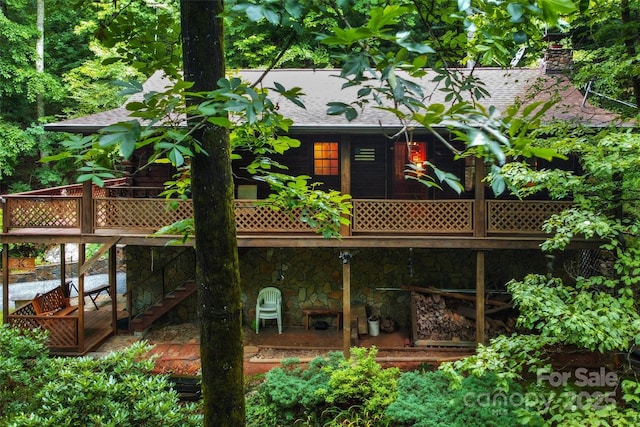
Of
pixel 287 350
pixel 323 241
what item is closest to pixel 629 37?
pixel 323 241

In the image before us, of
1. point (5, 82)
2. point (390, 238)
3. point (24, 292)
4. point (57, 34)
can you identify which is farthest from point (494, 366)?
point (57, 34)

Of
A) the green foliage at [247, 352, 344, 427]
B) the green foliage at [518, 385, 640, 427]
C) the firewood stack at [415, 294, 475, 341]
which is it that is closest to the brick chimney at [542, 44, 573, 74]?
the firewood stack at [415, 294, 475, 341]

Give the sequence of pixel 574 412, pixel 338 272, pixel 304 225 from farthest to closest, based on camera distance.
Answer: pixel 338 272 < pixel 304 225 < pixel 574 412

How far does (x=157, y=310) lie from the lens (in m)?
10.6

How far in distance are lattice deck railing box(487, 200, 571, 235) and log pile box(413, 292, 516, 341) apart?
241 centimetres

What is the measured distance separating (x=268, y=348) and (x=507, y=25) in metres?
9.05

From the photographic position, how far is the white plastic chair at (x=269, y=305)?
10.8 metres

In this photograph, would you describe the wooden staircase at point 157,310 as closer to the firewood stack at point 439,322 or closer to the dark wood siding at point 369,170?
the dark wood siding at point 369,170

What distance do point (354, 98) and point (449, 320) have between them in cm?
570

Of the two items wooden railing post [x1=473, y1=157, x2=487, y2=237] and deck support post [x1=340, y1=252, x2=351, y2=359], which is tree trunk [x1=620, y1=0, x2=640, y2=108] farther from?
deck support post [x1=340, y1=252, x2=351, y2=359]

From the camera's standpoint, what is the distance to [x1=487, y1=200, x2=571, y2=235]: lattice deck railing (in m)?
8.77

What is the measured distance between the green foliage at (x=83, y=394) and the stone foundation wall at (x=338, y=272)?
23.1 ft

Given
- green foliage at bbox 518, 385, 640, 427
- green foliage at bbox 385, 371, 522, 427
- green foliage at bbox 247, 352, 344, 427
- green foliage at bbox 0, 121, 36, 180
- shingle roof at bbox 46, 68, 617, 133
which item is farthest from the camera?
green foliage at bbox 0, 121, 36, 180

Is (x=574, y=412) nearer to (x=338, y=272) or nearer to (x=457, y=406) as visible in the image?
(x=457, y=406)
